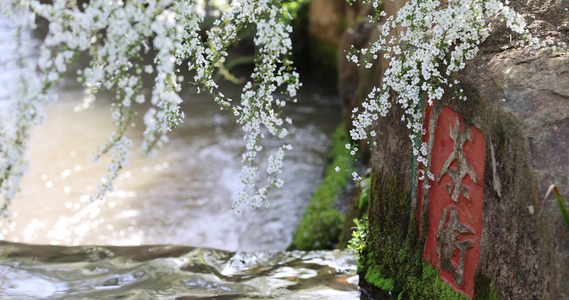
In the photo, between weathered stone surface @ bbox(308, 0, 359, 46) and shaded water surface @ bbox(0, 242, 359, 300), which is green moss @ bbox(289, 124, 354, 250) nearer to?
shaded water surface @ bbox(0, 242, 359, 300)

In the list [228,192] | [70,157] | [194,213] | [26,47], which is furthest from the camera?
[70,157]

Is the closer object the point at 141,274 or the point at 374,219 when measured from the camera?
the point at 374,219

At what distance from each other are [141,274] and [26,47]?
1.69 metres

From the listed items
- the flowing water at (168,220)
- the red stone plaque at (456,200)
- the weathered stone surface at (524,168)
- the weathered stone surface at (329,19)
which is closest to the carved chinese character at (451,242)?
the red stone plaque at (456,200)

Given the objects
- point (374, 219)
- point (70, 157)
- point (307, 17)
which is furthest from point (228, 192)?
point (307, 17)

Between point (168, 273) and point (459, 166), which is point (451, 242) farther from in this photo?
point (168, 273)

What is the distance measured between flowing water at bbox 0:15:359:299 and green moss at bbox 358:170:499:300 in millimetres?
222

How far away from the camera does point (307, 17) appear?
34.5 ft

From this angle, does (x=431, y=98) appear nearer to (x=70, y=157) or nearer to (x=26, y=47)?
(x=26, y=47)

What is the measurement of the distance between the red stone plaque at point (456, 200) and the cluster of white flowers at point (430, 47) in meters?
0.09

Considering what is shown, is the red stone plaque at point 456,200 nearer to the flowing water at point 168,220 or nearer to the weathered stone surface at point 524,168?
the weathered stone surface at point 524,168

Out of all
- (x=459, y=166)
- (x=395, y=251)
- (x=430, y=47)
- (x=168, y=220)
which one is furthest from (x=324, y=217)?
(x=430, y=47)

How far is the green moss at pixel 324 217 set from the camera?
16.0 feet

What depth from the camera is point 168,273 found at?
3.40m
